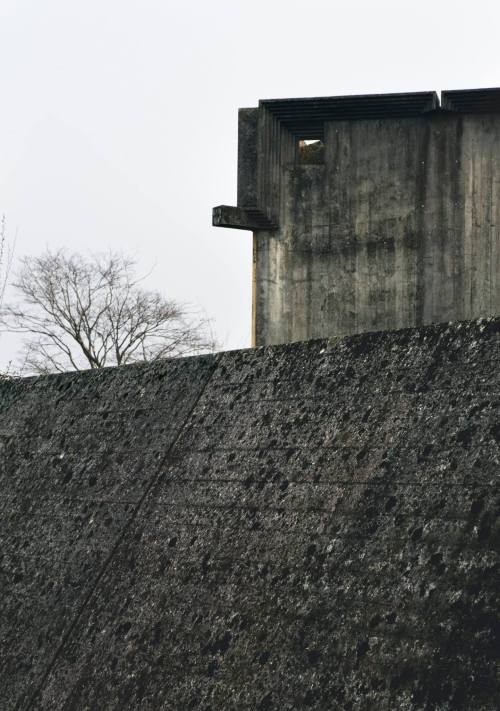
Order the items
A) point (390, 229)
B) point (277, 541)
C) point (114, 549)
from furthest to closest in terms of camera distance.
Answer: point (390, 229)
point (114, 549)
point (277, 541)

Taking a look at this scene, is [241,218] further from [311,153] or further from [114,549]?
[114,549]

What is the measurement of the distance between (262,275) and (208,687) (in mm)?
10070

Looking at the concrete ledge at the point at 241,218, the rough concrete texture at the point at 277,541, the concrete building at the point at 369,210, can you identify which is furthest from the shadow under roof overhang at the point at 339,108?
the rough concrete texture at the point at 277,541

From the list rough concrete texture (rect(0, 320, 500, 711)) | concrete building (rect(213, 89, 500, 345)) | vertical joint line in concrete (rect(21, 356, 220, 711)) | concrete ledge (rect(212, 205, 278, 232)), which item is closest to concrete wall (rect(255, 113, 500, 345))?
concrete building (rect(213, 89, 500, 345))

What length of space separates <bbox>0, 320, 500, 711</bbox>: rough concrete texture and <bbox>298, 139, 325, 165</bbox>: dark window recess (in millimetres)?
8431

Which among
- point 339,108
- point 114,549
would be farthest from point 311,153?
point 114,549

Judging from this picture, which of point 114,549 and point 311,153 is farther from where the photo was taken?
point 311,153

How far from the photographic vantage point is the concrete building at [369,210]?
12523 mm

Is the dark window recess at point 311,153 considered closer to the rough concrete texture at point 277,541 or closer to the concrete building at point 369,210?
the concrete building at point 369,210

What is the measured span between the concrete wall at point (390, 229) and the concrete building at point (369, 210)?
0.01 metres

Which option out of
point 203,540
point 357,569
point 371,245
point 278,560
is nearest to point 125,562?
point 203,540

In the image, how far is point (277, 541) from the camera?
3.74m

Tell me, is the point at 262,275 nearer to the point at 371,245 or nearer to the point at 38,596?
the point at 371,245

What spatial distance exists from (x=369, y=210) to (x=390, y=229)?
0.35 meters
